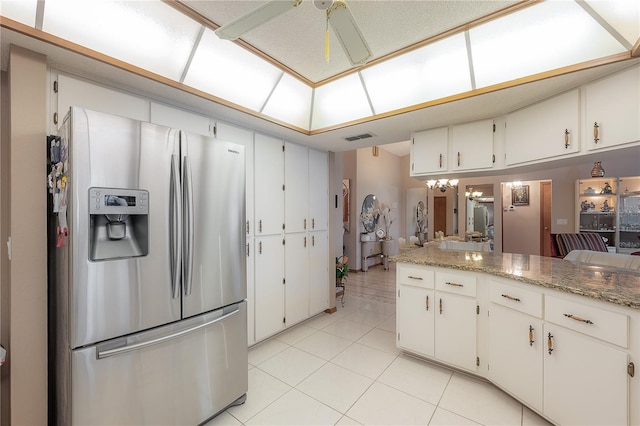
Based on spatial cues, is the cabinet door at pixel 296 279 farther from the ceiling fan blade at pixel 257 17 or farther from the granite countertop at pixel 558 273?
the ceiling fan blade at pixel 257 17

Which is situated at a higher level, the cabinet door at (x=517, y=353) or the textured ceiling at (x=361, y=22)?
the textured ceiling at (x=361, y=22)

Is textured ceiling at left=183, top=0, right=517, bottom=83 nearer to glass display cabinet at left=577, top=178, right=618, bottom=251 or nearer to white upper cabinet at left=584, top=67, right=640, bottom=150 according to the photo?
white upper cabinet at left=584, top=67, right=640, bottom=150

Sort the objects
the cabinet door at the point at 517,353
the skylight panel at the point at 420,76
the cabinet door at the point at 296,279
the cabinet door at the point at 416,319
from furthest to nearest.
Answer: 1. the cabinet door at the point at 296,279
2. the cabinet door at the point at 416,319
3. the skylight panel at the point at 420,76
4. the cabinet door at the point at 517,353

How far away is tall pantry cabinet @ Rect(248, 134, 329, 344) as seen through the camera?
9.24 ft

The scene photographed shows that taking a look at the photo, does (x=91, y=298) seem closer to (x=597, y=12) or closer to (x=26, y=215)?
(x=26, y=215)

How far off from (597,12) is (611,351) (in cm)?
196

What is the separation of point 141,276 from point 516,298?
2506mm

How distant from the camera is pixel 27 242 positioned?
1.44 meters

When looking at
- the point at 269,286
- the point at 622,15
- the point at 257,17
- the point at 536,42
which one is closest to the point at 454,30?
the point at 536,42

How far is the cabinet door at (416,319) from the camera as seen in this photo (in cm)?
241

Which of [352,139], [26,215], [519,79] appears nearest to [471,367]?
[519,79]

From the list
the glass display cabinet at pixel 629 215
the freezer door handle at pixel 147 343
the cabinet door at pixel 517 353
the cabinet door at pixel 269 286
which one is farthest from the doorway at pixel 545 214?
the freezer door handle at pixel 147 343

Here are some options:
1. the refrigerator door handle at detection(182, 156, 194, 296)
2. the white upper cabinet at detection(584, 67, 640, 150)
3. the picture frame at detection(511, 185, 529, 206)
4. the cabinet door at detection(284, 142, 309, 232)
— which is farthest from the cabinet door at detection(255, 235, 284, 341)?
the picture frame at detection(511, 185, 529, 206)

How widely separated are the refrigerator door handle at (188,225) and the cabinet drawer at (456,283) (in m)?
2.06
